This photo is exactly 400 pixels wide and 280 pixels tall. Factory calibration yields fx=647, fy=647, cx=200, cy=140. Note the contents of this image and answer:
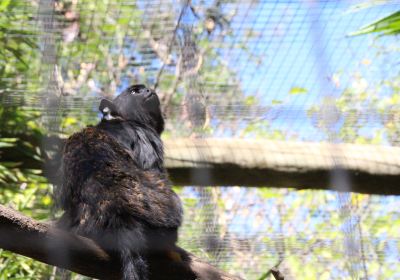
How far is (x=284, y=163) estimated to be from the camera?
2762mm

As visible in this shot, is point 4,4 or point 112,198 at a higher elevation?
point 4,4

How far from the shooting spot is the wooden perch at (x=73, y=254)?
151 cm

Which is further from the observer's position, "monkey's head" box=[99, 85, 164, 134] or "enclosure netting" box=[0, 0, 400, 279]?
"enclosure netting" box=[0, 0, 400, 279]

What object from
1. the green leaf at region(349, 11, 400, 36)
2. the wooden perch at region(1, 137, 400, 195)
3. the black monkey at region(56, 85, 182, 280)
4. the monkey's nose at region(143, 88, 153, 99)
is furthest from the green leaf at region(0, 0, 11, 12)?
the green leaf at region(349, 11, 400, 36)

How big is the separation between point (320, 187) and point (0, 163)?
1467 millimetres

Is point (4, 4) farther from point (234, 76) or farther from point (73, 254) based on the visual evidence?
point (73, 254)

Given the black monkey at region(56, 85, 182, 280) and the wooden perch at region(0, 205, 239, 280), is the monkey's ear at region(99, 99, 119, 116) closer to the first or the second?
the black monkey at region(56, 85, 182, 280)

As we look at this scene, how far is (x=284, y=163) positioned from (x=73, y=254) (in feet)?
4.28

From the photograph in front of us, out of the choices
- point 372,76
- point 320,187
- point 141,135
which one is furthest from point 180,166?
point 372,76

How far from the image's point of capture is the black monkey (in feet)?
6.31

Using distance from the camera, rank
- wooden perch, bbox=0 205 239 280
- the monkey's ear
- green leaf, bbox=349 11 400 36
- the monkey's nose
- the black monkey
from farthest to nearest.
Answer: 1. the monkey's nose
2. the monkey's ear
3. the black monkey
4. wooden perch, bbox=0 205 239 280
5. green leaf, bbox=349 11 400 36

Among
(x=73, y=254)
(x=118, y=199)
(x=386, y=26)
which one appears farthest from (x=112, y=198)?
(x=386, y=26)

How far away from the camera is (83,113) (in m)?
3.19

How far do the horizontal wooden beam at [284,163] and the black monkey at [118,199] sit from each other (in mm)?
454
